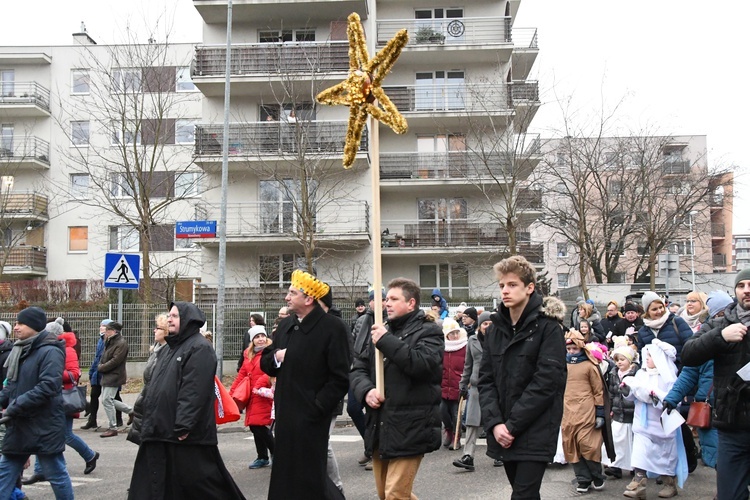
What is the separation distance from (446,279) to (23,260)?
73.8 ft

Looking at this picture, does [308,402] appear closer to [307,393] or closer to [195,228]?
[307,393]

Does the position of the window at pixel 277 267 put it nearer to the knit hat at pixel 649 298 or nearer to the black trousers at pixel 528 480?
the knit hat at pixel 649 298

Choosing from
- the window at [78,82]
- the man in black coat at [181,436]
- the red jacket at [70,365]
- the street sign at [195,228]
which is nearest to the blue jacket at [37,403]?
the red jacket at [70,365]

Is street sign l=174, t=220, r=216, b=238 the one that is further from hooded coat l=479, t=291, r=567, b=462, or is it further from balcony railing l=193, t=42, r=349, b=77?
hooded coat l=479, t=291, r=567, b=462

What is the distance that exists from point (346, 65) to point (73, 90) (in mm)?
19134

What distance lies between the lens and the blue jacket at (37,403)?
6.43 meters

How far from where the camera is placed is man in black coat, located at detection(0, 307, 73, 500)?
21.1ft

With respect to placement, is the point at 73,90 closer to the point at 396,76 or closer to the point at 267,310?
the point at 396,76

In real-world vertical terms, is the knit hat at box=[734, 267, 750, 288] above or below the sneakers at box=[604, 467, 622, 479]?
above

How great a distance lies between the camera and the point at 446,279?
97.1 ft

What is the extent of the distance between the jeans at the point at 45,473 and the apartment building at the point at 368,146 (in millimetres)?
19116

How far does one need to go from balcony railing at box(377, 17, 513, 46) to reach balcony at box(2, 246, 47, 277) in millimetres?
21663

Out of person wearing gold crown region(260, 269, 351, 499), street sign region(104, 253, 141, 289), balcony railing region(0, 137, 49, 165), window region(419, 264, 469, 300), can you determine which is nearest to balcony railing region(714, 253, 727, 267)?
window region(419, 264, 469, 300)

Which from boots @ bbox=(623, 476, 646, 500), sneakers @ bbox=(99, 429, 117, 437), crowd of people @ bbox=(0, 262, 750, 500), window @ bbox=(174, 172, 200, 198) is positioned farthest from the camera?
window @ bbox=(174, 172, 200, 198)
